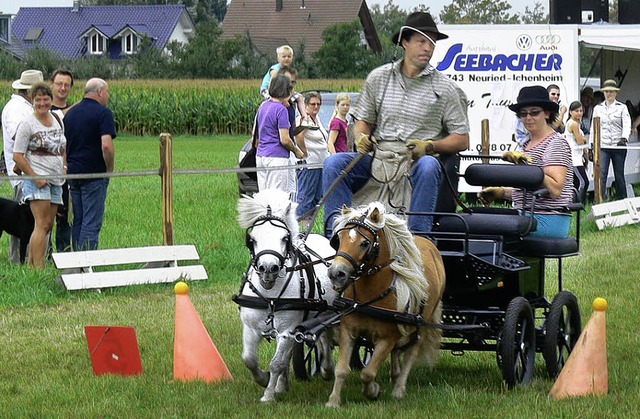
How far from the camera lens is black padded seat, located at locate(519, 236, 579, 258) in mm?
7918

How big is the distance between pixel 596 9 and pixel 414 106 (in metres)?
16.1

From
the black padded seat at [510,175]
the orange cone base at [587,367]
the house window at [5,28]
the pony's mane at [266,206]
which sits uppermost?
the house window at [5,28]

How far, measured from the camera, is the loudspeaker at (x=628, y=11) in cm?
2369

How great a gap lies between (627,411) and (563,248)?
5.27 ft

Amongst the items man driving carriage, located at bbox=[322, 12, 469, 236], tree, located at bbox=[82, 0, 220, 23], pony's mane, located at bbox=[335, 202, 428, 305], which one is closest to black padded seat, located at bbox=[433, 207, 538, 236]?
man driving carriage, located at bbox=[322, 12, 469, 236]

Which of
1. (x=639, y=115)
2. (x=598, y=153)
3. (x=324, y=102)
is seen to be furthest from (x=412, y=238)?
(x=639, y=115)

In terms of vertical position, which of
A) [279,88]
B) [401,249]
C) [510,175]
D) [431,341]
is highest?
[279,88]

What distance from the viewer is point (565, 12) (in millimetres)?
22672

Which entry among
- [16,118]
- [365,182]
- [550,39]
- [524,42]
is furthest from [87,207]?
[550,39]

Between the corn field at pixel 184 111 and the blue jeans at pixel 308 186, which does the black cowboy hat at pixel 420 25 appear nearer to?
the blue jeans at pixel 308 186

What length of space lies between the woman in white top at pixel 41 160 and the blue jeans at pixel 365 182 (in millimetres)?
4727

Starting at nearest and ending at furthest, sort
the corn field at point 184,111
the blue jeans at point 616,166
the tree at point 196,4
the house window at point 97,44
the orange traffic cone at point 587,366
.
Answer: the orange traffic cone at point 587,366 → the blue jeans at point 616,166 → the corn field at point 184,111 → the house window at point 97,44 → the tree at point 196,4

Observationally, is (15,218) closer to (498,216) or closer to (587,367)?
(498,216)

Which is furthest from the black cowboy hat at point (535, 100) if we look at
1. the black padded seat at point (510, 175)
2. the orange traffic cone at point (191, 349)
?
the orange traffic cone at point (191, 349)
